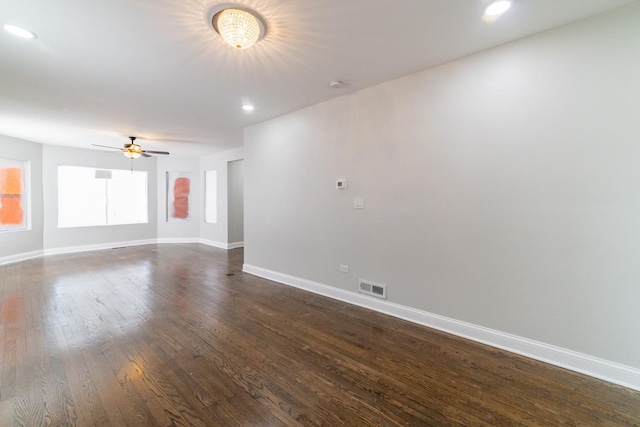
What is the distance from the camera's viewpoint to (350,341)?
239 centimetres

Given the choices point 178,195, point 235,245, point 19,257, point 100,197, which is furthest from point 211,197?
point 19,257

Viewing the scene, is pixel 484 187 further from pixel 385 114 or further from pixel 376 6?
pixel 376 6

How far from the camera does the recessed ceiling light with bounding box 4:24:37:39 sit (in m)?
1.92

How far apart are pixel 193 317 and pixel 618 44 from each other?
4.47m

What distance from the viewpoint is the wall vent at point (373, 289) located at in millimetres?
2992

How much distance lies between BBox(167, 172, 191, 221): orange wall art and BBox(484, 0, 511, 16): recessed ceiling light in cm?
815

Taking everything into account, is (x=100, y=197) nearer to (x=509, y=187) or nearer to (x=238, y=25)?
(x=238, y=25)

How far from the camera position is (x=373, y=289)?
3072mm

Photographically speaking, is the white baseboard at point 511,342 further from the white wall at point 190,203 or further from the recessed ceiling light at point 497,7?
the white wall at point 190,203

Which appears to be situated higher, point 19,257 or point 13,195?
point 13,195

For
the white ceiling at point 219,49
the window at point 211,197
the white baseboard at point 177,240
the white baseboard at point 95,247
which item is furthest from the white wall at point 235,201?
the white ceiling at point 219,49

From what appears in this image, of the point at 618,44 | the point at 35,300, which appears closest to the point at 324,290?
the point at 618,44

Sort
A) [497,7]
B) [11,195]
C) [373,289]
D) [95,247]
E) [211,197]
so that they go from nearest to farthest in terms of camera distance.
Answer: [497,7], [373,289], [11,195], [95,247], [211,197]

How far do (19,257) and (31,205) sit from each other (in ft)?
3.82
